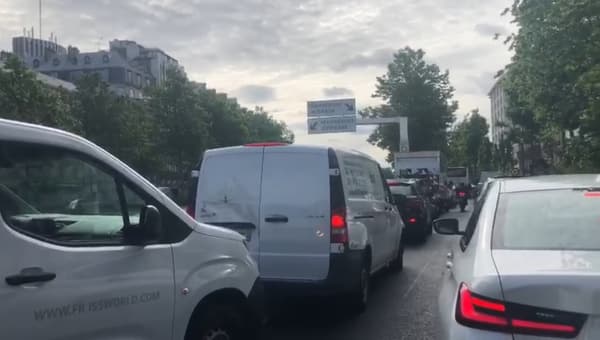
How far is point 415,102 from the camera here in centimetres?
5750

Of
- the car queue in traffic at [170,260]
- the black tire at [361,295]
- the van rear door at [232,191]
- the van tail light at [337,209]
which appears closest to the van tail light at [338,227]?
the van tail light at [337,209]

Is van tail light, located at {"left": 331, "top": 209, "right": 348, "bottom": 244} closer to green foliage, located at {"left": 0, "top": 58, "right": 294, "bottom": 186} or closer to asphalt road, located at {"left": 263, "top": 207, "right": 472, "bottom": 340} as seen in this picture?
asphalt road, located at {"left": 263, "top": 207, "right": 472, "bottom": 340}

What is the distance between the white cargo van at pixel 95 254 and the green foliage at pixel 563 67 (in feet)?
51.1

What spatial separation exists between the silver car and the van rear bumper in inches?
103

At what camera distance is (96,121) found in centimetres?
4238

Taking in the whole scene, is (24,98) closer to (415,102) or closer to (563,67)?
(563,67)

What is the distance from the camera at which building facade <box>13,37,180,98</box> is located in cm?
9444

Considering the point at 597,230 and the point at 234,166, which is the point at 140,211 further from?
the point at 234,166

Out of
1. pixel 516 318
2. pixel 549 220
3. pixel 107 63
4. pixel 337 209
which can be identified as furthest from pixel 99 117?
pixel 107 63

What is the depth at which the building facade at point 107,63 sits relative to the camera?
310 feet

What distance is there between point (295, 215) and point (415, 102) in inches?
2038

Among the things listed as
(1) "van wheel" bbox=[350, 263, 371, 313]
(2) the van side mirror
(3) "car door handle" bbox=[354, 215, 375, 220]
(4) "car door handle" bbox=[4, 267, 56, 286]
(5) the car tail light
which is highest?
(2) the van side mirror

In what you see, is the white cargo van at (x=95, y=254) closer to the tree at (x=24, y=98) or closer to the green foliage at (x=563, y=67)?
the green foliage at (x=563, y=67)

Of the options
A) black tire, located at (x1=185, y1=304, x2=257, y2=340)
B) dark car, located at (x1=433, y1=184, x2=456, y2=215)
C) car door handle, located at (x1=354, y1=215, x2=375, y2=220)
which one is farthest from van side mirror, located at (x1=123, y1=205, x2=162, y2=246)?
dark car, located at (x1=433, y1=184, x2=456, y2=215)
